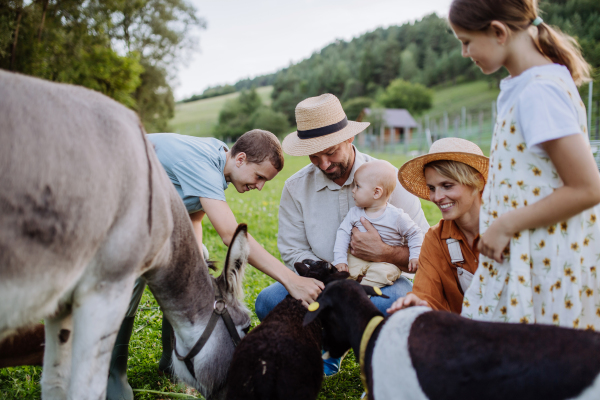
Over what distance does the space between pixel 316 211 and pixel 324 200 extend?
139 millimetres

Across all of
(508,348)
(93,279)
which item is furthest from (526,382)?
(93,279)

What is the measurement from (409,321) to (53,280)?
5.81 feet

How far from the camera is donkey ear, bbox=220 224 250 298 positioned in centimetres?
285

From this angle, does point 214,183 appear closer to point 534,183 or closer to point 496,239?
point 496,239

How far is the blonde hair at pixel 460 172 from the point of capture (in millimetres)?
2889

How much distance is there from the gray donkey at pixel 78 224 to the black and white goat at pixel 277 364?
64 centimetres

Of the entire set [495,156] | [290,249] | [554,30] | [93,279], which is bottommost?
[290,249]

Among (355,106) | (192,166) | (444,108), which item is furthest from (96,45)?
(444,108)

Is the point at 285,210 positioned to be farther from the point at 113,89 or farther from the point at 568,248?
the point at 113,89

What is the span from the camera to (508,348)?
6.14 feet

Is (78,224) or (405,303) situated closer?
(78,224)

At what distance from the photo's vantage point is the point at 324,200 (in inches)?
164

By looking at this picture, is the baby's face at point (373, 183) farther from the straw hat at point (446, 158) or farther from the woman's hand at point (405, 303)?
the woman's hand at point (405, 303)

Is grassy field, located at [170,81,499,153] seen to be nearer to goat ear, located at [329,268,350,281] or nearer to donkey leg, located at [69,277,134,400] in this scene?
goat ear, located at [329,268,350,281]
